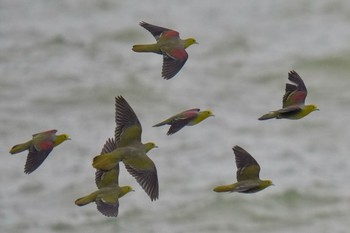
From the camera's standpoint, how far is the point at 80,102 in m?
17.7

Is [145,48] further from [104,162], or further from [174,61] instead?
[104,162]

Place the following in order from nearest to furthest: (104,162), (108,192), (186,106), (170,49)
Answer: (104,162) → (170,49) → (108,192) → (186,106)

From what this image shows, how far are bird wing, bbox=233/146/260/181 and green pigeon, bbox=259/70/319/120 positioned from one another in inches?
15.7

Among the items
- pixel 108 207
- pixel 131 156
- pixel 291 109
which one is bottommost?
pixel 108 207

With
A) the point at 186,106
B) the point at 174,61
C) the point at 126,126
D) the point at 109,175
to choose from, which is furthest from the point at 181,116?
the point at 186,106

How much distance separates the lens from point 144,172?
26.6 feet

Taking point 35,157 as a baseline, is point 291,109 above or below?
above

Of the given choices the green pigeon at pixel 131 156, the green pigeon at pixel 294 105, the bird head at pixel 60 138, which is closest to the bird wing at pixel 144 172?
the green pigeon at pixel 131 156

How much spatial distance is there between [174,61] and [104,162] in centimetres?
77

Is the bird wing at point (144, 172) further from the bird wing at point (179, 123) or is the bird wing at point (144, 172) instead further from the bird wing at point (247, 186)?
the bird wing at point (247, 186)

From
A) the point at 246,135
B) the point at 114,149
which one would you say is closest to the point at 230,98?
the point at 246,135

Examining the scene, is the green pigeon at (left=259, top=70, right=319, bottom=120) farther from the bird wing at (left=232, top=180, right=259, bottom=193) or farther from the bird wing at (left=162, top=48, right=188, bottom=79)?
the bird wing at (left=162, top=48, right=188, bottom=79)

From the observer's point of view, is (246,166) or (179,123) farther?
(246,166)

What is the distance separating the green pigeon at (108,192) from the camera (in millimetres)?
8094
